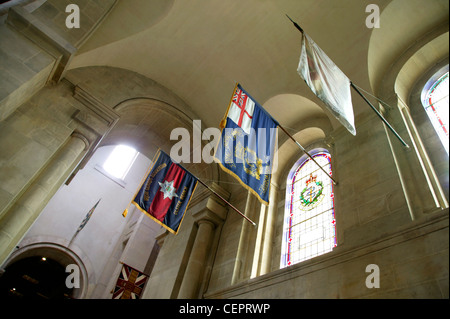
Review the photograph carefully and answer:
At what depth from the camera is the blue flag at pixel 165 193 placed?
22.7 feet

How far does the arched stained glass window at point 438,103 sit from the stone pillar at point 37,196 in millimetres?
8112

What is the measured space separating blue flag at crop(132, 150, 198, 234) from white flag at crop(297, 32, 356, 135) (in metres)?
4.21

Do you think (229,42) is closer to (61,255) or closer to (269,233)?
(269,233)

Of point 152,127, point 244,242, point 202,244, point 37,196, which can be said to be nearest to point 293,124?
point 244,242

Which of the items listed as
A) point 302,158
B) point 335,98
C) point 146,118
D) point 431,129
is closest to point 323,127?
point 302,158

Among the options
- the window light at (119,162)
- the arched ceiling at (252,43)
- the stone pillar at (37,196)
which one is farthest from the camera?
the window light at (119,162)

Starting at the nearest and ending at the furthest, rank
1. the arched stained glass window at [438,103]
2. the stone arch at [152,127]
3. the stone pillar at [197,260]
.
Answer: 1. the arched stained glass window at [438,103]
2. the stone pillar at [197,260]
3. the stone arch at [152,127]

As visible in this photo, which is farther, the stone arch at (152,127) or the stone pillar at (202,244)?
the stone arch at (152,127)

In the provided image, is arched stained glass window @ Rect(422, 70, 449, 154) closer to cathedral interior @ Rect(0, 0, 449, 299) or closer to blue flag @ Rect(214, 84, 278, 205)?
cathedral interior @ Rect(0, 0, 449, 299)

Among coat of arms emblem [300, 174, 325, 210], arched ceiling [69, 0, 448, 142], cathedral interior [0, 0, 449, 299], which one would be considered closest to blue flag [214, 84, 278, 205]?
cathedral interior [0, 0, 449, 299]

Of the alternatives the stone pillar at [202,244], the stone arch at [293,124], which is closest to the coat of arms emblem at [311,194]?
the stone arch at [293,124]

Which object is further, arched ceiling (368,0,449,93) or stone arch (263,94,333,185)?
stone arch (263,94,333,185)

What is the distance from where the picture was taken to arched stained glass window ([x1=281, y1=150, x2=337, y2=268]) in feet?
20.9

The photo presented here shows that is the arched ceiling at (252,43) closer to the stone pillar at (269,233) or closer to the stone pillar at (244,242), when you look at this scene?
the stone pillar at (269,233)
